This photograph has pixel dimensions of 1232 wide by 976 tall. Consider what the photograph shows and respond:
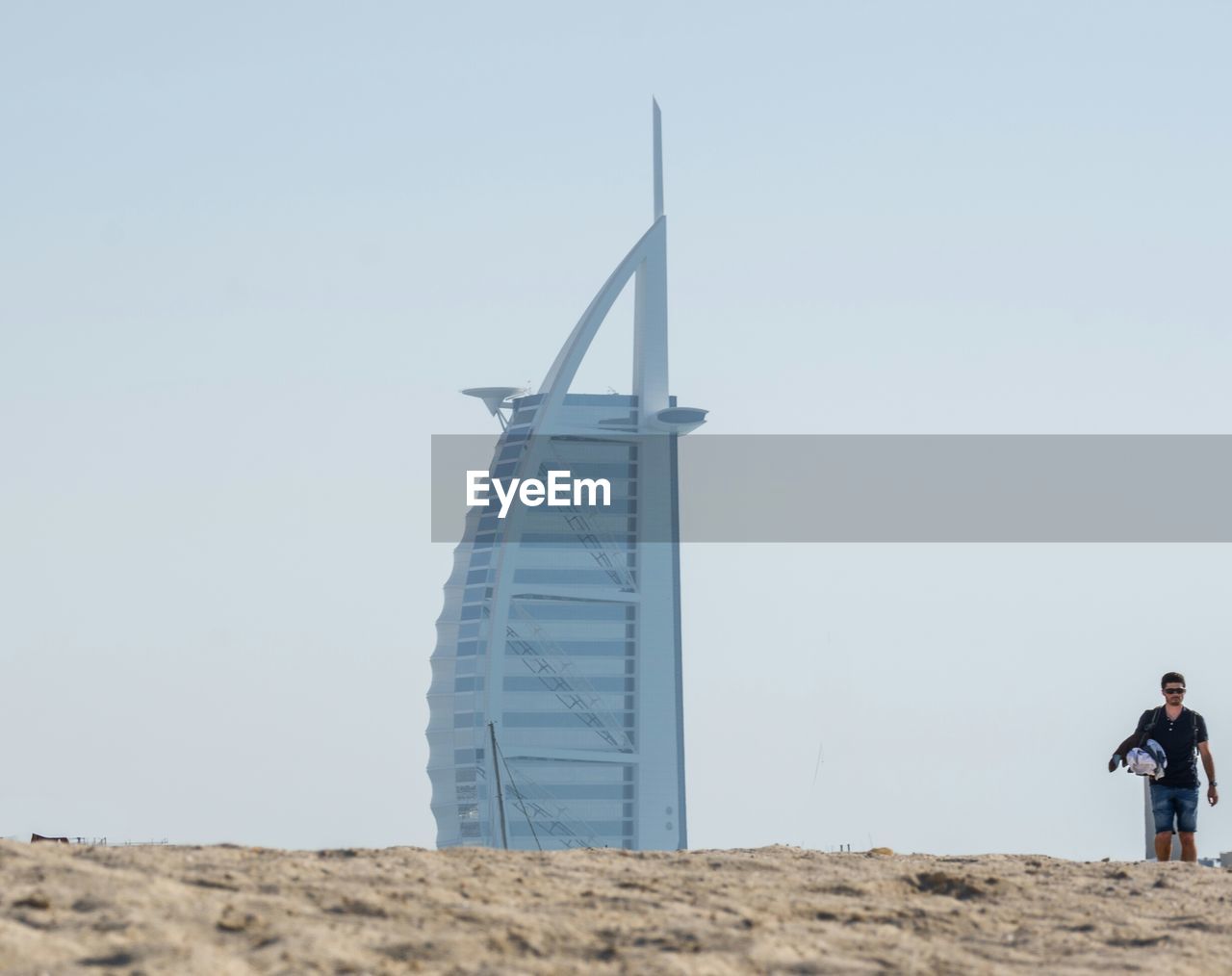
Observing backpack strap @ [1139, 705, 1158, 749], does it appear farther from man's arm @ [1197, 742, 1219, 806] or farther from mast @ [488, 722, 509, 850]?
mast @ [488, 722, 509, 850]

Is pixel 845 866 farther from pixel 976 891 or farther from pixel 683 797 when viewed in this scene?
pixel 683 797

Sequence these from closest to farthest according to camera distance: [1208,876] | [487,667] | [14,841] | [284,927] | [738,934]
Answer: [284,927] < [738,934] < [14,841] < [1208,876] < [487,667]

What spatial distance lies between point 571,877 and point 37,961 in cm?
398

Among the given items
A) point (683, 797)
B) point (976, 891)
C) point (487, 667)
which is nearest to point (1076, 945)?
point (976, 891)

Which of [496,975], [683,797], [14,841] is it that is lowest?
[496,975]

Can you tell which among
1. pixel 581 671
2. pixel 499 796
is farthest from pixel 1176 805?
pixel 581 671

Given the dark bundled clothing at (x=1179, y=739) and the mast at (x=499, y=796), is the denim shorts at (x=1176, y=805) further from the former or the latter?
the mast at (x=499, y=796)

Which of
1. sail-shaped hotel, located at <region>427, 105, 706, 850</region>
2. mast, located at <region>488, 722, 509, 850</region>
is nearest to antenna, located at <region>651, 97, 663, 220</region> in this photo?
sail-shaped hotel, located at <region>427, 105, 706, 850</region>

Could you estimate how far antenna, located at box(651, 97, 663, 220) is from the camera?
181 m

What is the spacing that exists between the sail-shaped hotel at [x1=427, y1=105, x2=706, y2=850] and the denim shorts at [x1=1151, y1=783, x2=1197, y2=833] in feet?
487

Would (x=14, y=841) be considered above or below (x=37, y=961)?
above

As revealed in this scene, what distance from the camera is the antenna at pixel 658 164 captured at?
593 feet

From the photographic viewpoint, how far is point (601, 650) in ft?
579

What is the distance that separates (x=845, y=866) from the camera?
14.1m
